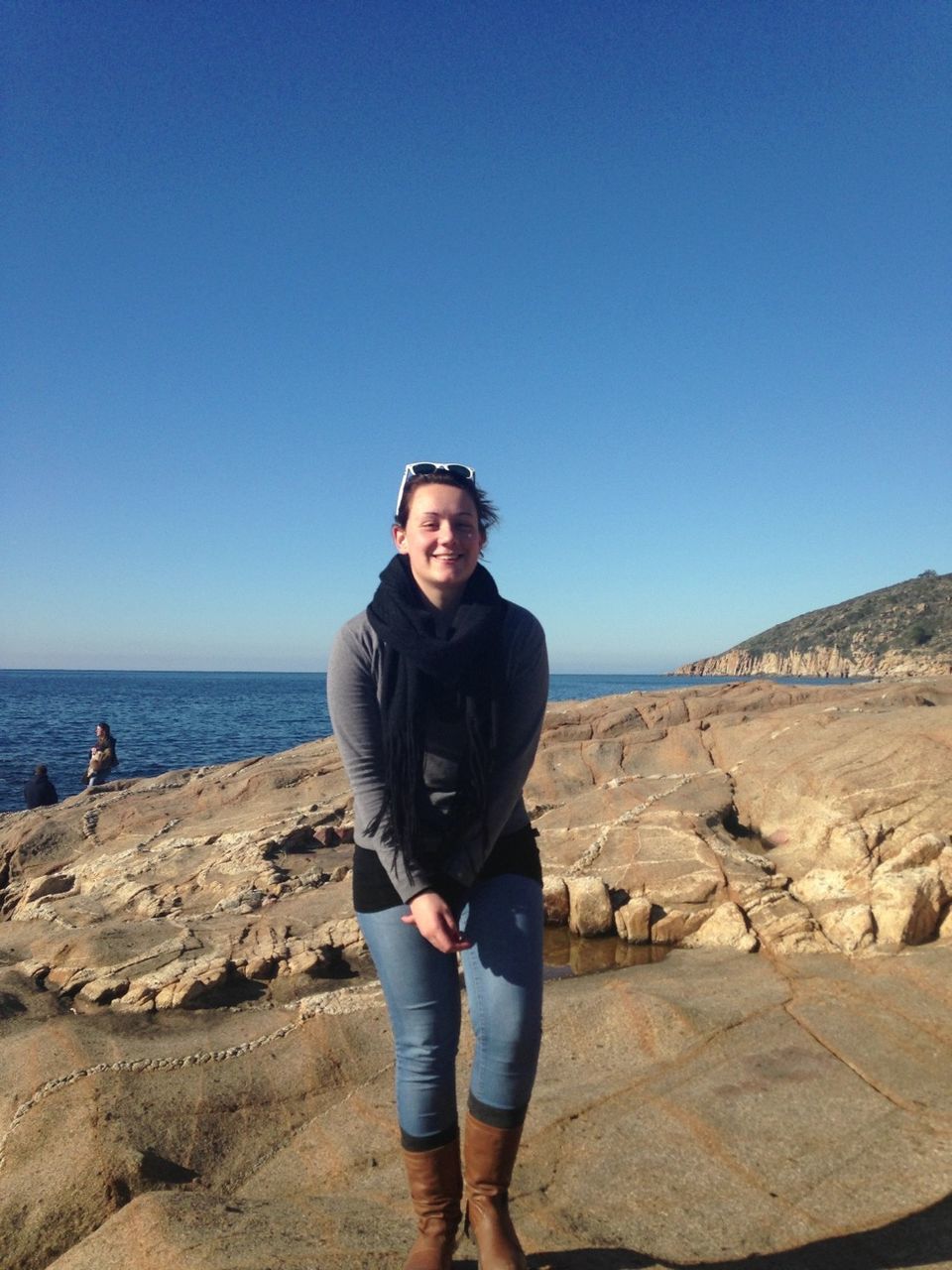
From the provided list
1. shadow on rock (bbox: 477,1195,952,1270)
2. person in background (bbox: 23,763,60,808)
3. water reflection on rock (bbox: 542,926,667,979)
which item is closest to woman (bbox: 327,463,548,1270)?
shadow on rock (bbox: 477,1195,952,1270)

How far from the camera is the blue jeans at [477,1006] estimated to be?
2.56 m

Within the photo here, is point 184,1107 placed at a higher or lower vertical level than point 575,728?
lower

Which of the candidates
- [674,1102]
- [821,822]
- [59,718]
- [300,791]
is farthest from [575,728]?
[59,718]

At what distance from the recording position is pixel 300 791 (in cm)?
1170

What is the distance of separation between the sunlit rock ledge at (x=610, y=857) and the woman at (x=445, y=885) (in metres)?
3.69

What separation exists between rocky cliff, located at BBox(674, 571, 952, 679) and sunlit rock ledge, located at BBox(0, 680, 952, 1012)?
43.0 meters

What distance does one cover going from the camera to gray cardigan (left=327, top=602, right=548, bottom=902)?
8.48 feet

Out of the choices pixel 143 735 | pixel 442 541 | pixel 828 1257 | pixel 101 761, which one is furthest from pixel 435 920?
pixel 143 735

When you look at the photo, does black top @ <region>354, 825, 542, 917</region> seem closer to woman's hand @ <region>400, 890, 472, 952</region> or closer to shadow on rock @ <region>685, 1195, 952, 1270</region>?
woman's hand @ <region>400, 890, 472, 952</region>

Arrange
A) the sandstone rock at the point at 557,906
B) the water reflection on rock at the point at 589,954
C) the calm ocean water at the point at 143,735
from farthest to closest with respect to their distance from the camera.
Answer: the calm ocean water at the point at 143,735 < the sandstone rock at the point at 557,906 < the water reflection on rock at the point at 589,954

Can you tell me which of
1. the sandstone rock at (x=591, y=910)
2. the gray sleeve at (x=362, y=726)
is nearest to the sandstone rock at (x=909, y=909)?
the sandstone rock at (x=591, y=910)

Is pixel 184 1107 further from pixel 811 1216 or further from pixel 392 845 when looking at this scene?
pixel 811 1216

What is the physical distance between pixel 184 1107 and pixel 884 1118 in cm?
323

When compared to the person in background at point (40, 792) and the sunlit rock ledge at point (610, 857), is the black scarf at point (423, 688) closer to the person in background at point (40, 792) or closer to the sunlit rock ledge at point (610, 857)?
the sunlit rock ledge at point (610, 857)
